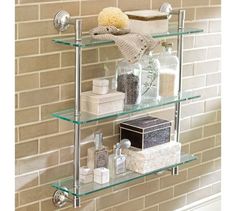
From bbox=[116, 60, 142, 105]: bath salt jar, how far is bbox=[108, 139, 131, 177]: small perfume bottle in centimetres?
19

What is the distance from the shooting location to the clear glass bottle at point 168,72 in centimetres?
261

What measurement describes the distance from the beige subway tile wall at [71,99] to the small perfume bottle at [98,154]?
0.07m

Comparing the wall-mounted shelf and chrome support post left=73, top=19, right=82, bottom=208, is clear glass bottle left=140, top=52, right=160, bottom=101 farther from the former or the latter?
chrome support post left=73, top=19, right=82, bottom=208

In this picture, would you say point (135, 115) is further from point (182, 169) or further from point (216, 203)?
point (216, 203)

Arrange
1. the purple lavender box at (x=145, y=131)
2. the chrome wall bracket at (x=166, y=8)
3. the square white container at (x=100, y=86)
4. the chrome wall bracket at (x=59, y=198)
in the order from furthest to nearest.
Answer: the chrome wall bracket at (x=166, y=8)
the purple lavender box at (x=145, y=131)
the chrome wall bracket at (x=59, y=198)
the square white container at (x=100, y=86)

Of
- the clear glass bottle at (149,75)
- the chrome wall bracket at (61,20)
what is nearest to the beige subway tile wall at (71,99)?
the chrome wall bracket at (61,20)

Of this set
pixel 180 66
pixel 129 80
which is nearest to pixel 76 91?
pixel 129 80

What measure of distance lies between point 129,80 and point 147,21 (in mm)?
258

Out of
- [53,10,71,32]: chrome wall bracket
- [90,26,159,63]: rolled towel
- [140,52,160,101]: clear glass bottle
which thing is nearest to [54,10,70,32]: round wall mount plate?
[53,10,71,32]: chrome wall bracket

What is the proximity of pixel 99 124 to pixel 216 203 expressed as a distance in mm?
1103

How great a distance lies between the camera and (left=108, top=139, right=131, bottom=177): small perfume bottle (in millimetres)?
2480

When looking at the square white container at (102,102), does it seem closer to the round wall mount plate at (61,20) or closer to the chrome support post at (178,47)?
the round wall mount plate at (61,20)

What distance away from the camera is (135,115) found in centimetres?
269
